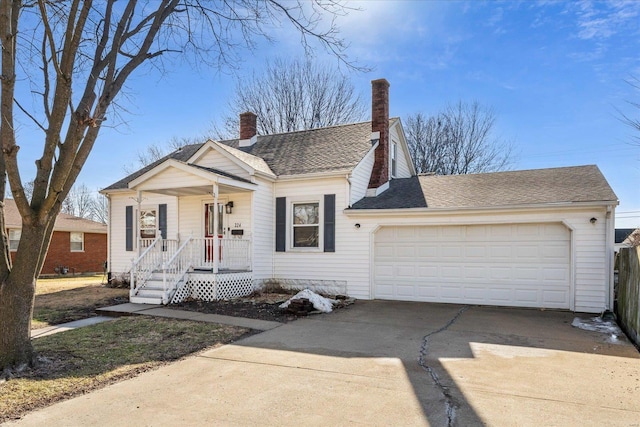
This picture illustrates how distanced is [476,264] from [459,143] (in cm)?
2082

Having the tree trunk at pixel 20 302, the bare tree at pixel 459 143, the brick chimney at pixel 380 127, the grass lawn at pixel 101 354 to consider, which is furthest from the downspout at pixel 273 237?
the bare tree at pixel 459 143

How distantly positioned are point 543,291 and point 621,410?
21.7ft

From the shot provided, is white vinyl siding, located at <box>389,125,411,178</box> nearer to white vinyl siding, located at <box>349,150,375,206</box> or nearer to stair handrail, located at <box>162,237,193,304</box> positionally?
white vinyl siding, located at <box>349,150,375,206</box>

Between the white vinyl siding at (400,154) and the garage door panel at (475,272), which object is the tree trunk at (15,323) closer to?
the garage door panel at (475,272)

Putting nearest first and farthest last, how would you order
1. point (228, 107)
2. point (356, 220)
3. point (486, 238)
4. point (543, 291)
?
1. point (543, 291)
2. point (486, 238)
3. point (356, 220)
4. point (228, 107)

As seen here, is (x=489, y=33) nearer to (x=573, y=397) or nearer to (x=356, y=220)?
(x=356, y=220)

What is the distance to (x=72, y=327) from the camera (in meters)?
7.94

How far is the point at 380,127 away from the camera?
13.6 metres

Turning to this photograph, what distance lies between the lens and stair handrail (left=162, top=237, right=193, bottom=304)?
33.9 ft

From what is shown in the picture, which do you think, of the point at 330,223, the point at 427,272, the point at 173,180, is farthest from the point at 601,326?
the point at 173,180

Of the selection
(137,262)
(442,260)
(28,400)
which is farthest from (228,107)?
(28,400)

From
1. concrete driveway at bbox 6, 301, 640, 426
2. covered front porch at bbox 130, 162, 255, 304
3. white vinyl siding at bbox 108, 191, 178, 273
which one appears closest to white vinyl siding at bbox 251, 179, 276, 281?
covered front porch at bbox 130, 162, 255, 304

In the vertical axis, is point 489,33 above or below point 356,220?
above

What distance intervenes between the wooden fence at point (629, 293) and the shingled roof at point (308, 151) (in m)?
6.95
